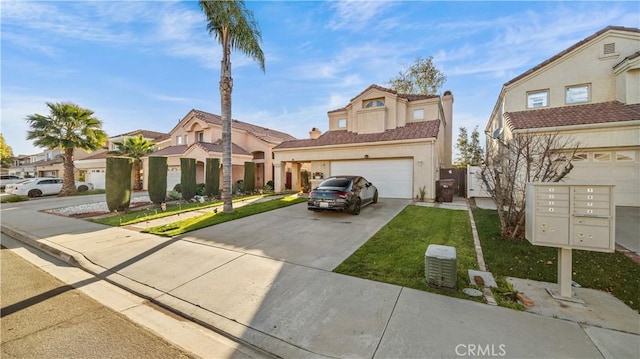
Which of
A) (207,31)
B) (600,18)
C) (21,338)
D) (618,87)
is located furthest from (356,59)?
(21,338)

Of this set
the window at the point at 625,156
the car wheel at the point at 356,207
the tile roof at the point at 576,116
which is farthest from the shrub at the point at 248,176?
the window at the point at 625,156

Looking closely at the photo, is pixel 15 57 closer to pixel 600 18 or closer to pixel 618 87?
pixel 600 18

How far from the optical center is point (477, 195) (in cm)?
1384

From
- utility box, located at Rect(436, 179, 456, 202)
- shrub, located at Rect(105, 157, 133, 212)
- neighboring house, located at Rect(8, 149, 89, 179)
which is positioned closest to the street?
shrub, located at Rect(105, 157, 133, 212)

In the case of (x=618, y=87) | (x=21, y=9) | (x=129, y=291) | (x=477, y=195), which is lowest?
(x=129, y=291)

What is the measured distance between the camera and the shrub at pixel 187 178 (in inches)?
593

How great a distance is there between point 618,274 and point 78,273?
10703 millimetres

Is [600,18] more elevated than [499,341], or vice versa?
[600,18]

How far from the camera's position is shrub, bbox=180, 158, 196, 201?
15062mm

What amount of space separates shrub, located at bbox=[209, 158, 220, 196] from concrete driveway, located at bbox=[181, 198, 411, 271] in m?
8.07

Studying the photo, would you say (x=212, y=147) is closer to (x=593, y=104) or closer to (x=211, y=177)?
(x=211, y=177)

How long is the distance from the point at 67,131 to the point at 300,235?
22.8 meters

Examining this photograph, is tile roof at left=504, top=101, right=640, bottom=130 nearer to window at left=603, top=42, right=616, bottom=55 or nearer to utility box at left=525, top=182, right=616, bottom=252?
window at left=603, top=42, right=616, bottom=55

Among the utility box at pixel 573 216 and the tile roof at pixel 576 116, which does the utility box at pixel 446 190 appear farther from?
the utility box at pixel 573 216
